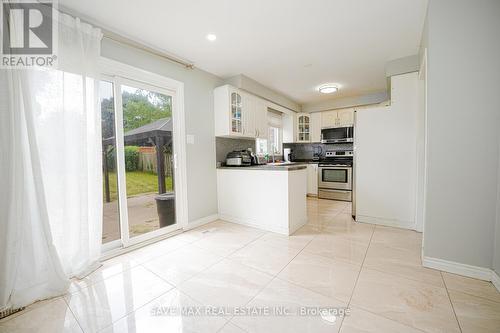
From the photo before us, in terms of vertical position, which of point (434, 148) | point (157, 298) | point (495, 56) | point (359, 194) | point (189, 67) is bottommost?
point (157, 298)

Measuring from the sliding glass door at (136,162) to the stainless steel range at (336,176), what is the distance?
353 cm

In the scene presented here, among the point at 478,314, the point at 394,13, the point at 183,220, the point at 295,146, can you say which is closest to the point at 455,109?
the point at 394,13

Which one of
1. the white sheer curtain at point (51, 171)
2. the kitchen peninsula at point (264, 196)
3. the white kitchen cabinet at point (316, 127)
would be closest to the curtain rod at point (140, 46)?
the white sheer curtain at point (51, 171)

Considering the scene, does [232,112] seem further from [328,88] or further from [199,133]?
[328,88]

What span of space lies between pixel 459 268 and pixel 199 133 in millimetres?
3348

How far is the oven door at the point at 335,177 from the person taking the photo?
4695 mm

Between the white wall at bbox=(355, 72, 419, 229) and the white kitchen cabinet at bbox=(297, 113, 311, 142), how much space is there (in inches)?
94.6

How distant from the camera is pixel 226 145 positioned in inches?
150

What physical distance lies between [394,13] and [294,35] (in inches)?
38.5

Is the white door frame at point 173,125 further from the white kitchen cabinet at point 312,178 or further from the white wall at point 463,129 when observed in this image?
the white kitchen cabinet at point 312,178

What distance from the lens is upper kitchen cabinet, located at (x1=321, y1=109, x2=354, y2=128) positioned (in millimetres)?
4969

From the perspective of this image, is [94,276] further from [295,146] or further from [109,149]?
[295,146]

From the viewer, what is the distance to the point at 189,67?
301cm

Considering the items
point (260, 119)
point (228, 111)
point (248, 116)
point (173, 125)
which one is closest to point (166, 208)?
point (173, 125)
